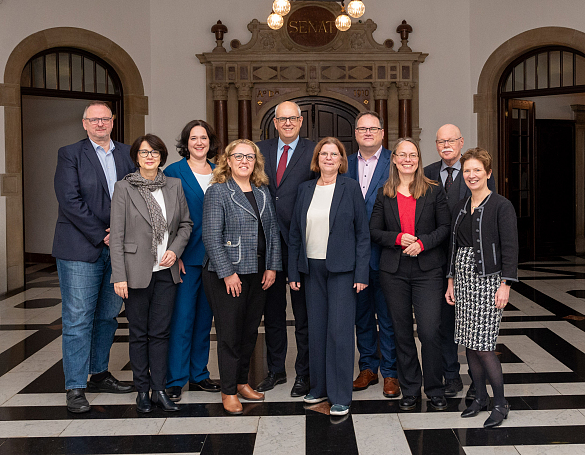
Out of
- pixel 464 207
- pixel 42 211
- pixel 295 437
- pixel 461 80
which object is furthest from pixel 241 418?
pixel 42 211

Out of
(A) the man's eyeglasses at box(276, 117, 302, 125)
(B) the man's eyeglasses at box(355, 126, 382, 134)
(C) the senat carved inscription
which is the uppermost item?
(C) the senat carved inscription

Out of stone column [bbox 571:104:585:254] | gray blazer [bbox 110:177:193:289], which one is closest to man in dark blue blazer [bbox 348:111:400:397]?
gray blazer [bbox 110:177:193:289]

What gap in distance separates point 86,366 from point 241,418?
0.96 m

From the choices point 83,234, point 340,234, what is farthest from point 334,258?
point 83,234

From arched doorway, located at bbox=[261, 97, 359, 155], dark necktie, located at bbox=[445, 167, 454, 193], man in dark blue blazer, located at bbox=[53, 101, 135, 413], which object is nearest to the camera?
man in dark blue blazer, located at bbox=[53, 101, 135, 413]

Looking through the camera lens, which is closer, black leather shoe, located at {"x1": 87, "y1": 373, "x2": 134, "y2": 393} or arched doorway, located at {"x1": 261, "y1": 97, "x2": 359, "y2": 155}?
black leather shoe, located at {"x1": 87, "y1": 373, "x2": 134, "y2": 393}

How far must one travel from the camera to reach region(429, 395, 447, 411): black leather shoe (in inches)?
124

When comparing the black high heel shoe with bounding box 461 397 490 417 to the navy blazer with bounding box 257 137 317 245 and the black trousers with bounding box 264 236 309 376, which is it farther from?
the navy blazer with bounding box 257 137 317 245

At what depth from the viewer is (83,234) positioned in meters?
3.26

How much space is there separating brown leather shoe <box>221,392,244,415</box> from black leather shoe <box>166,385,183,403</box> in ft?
1.09

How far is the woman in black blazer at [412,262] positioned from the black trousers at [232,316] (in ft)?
2.36

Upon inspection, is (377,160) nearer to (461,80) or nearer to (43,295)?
(43,295)

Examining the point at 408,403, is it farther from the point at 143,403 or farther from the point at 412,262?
the point at 143,403

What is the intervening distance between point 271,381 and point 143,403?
0.78 meters
